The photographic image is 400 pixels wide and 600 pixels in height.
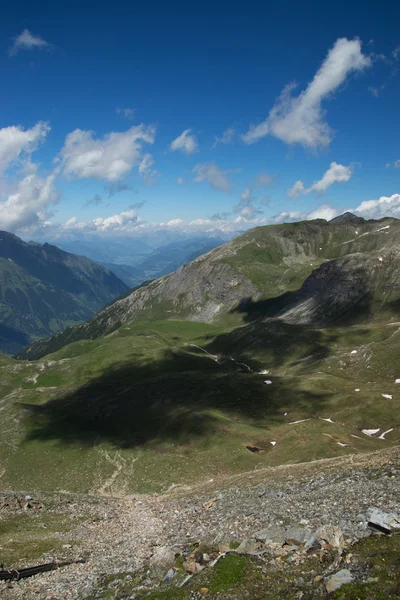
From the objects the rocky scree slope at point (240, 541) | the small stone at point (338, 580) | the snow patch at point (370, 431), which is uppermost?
the small stone at point (338, 580)

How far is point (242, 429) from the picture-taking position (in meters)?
89.3

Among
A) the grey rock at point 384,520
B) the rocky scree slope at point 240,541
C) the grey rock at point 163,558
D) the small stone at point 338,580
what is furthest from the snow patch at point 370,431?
the small stone at point 338,580

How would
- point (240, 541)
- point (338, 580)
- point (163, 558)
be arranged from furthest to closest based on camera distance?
point (240, 541) → point (163, 558) → point (338, 580)

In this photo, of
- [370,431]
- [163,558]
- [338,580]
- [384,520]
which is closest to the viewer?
[338,580]

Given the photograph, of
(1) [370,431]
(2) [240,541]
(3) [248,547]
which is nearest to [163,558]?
(2) [240,541]

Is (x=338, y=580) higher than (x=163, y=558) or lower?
higher

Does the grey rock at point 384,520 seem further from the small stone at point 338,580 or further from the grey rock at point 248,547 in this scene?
the grey rock at point 248,547

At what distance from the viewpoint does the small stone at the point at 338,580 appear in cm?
1889

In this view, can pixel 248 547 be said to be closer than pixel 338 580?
No

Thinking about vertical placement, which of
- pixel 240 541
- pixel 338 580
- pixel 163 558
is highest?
pixel 338 580

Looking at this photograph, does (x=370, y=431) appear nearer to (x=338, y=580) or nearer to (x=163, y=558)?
(x=163, y=558)

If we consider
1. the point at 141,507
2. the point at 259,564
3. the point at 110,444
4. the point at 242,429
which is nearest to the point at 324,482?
the point at 259,564

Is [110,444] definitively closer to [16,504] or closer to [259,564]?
[16,504]

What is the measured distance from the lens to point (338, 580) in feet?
63.3
